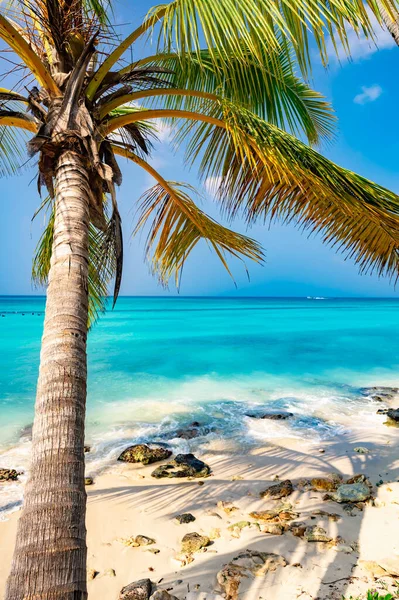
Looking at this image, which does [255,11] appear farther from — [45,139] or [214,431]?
[214,431]

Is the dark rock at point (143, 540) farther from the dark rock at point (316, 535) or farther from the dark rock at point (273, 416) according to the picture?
the dark rock at point (273, 416)

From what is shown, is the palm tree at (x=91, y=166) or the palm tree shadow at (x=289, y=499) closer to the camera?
the palm tree at (x=91, y=166)

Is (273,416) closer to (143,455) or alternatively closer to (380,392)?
(143,455)

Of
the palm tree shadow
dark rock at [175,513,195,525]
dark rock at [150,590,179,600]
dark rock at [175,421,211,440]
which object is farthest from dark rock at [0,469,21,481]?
dark rock at [150,590,179,600]

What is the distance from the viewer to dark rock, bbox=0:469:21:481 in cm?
555

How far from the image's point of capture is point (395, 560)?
3465mm

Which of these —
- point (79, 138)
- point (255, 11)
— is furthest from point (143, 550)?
point (255, 11)

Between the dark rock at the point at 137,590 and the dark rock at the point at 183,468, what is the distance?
2296mm

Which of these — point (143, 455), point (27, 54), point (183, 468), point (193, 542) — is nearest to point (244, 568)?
point (193, 542)

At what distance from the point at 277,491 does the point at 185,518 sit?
126 cm

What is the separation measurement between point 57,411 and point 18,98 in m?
2.40

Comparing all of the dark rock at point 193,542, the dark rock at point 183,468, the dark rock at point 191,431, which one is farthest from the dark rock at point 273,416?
the dark rock at point 193,542

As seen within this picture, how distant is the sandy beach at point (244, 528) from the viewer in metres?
3.27

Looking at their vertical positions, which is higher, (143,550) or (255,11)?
(255,11)
